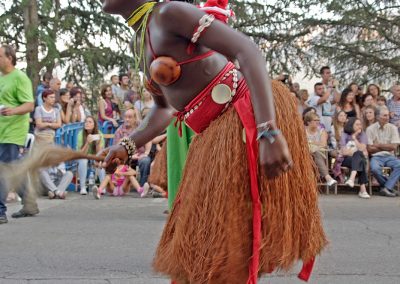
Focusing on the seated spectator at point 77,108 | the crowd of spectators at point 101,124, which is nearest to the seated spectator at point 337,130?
the crowd of spectators at point 101,124

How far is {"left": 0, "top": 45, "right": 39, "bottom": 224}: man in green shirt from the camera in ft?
23.9

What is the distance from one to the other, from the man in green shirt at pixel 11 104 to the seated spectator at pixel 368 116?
19.4ft

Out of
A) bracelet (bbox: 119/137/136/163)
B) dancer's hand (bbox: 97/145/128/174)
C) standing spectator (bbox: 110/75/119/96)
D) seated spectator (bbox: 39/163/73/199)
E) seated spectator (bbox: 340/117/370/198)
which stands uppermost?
standing spectator (bbox: 110/75/119/96)

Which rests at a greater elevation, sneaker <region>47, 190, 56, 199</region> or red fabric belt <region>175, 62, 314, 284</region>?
red fabric belt <region>175, 62, 314, 284</region>

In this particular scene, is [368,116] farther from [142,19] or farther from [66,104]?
[142,19]

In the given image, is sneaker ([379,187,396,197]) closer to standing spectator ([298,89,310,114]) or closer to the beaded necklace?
standing spectator ([298,89,310,114])

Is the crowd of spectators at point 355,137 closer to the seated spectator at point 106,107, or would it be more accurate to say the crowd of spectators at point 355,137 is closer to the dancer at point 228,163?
the seated spectator at point 106,107

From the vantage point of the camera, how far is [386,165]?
1059 cm

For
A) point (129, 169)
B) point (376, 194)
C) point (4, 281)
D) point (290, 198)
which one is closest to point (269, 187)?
point (290, 198)

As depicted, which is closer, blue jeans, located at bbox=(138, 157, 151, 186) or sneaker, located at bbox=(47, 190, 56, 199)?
sneaker, located at bbox=(47, 190, 56, 199)

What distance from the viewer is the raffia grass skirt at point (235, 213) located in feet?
8.28

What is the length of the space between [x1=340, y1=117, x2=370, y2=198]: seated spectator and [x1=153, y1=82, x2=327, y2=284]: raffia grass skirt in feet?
26.0

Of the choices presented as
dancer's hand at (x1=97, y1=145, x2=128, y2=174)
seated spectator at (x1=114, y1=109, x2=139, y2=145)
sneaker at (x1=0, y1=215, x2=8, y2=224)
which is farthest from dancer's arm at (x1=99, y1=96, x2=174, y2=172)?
seated spectator at (x1=114, y1=109, x2=139, y2=145)

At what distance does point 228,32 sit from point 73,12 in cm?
1380
